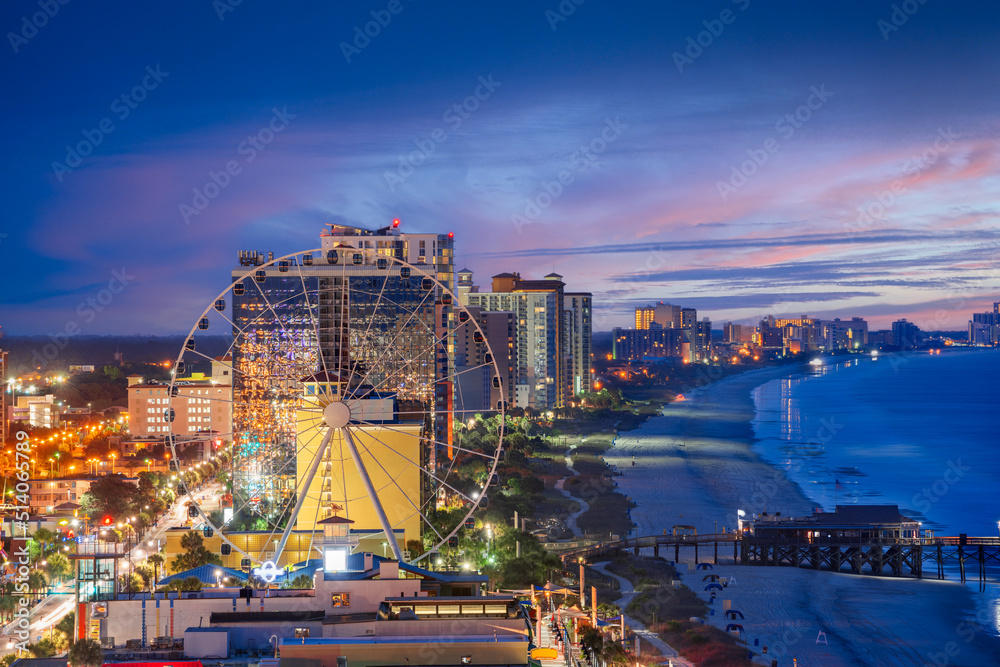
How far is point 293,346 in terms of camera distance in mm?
73062

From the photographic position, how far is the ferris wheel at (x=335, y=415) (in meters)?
42.3

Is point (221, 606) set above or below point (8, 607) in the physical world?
above

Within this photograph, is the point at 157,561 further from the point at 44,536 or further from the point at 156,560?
the point at 44,536

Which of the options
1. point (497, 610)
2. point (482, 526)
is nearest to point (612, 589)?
point (482, 526)

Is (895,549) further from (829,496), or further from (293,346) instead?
(293,346)

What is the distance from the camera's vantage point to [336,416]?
116ft

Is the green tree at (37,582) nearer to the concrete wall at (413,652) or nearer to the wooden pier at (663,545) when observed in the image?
the wooden pier at (663,545)

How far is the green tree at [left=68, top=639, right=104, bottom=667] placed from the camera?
74.8 ft

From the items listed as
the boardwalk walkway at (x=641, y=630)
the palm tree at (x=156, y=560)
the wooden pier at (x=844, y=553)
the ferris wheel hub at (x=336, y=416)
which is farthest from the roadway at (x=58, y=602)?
the wooden pier at (x=844, y=553)

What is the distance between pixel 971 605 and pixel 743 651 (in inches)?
637

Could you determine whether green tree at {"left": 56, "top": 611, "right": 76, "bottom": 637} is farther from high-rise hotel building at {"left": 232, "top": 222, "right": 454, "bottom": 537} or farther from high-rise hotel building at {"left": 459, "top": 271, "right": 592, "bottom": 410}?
high-rise hotel building at {"left": 459, "top": 271, "right": 592, "bottom": 410}

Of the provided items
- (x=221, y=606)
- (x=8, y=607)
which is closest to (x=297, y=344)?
(x=8, y=607)

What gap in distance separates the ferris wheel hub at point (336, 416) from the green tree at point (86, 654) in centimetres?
1221

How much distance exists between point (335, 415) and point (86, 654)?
1324 cm
